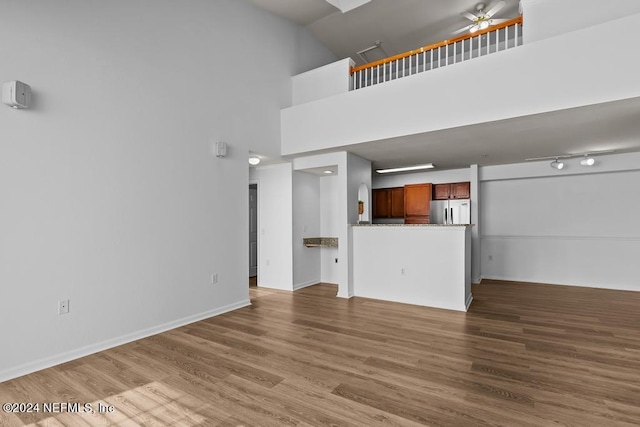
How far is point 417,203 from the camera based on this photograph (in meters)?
7.36

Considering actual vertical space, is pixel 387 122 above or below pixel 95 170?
above

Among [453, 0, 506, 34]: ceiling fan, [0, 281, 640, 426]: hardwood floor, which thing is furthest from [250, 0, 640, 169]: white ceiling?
[0, 281, 640, 426]: hardwood floor

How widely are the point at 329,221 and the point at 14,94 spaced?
15.9 ft

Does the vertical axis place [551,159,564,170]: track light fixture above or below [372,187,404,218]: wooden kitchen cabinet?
above

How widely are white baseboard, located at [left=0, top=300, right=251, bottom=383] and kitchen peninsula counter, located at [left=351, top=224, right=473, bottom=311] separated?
250cm

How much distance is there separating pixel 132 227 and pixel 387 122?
349 cm

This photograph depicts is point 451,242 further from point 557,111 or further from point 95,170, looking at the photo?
point 95,170

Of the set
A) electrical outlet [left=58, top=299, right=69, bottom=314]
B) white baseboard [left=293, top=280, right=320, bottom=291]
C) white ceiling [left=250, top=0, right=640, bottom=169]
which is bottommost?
white baseboard [left=293, top=280, right=320, bottom=291]

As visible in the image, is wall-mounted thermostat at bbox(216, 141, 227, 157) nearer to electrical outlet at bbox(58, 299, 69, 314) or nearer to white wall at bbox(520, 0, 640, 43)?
electrical outlet at bbox(58, 299, 69, 314)

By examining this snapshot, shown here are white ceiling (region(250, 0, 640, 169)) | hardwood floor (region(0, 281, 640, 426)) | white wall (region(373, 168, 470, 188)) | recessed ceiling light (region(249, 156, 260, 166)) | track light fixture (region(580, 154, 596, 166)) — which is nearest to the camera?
hardwood floor (region(0, 281, 640, 426))

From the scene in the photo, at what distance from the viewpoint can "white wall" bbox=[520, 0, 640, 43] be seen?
315 cm

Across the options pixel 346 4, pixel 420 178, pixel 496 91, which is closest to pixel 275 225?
pixel 420 178

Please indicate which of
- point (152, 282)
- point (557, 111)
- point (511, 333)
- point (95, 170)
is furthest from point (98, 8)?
point (511, 333)

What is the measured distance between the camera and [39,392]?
91.3 inches
